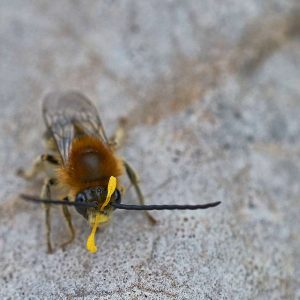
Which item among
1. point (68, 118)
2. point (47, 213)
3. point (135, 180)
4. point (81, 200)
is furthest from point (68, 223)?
point (68, 118)

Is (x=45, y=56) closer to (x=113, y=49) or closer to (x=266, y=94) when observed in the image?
(x=113, y=49)

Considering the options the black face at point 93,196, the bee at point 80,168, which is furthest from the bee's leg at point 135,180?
the black face at point 93,196

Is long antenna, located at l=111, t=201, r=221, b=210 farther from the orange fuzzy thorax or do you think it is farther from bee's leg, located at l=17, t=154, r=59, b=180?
bee's leg, located at l=17, t=154, r=59, b=180

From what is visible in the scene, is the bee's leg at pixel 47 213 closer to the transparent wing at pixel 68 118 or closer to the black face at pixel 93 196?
the transparent wing at pixel 68 118

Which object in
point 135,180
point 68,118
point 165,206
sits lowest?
point 165,206

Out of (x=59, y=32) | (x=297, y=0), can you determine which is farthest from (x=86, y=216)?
(x=297, y=0)

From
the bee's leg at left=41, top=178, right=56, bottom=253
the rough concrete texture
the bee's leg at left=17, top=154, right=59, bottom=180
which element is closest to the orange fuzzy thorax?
the bee's leg at left=41, top=178, right=56, bottom=253

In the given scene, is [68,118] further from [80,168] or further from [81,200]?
[81,200]
